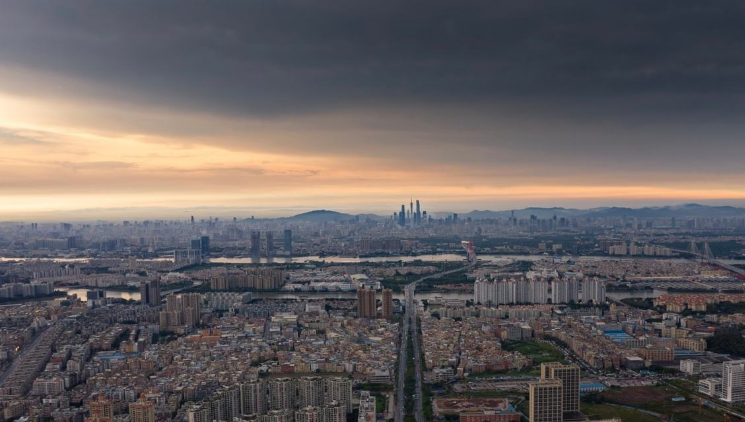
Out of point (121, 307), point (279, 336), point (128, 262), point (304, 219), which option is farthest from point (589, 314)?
point (304, 219)

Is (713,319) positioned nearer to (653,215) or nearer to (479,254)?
(479,254)

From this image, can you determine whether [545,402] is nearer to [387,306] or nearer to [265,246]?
[387,306]

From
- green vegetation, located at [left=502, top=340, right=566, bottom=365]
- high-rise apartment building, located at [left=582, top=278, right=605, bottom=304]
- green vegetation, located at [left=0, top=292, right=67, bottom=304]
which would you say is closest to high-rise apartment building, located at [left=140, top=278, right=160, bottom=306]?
green vegetation, located at [left=0, top=292, right=67, bottom=304]

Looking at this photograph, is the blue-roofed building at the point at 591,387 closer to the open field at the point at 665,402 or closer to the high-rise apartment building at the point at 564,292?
the open field at the point at 665,402

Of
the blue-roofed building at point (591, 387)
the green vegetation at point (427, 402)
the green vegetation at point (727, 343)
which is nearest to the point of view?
the green vegetation at point (427, 402)

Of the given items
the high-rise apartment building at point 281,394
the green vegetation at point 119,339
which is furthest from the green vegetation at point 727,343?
the green vegetation at point 119,339

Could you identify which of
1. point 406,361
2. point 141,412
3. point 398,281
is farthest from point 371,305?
point 141,412

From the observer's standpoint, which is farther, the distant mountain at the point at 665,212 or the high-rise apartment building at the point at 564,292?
the distant mountain at the point at 665,212
